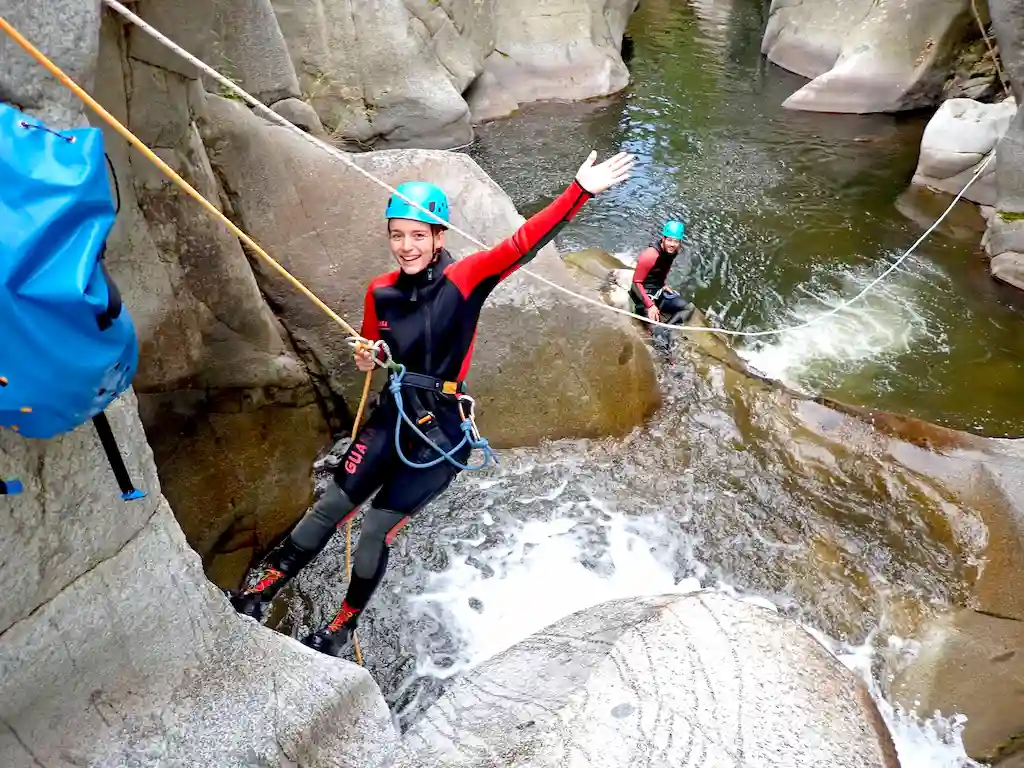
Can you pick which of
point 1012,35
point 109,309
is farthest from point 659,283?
point 109,309

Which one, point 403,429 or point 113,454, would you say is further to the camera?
point 403,429

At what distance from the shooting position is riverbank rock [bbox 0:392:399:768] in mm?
2123

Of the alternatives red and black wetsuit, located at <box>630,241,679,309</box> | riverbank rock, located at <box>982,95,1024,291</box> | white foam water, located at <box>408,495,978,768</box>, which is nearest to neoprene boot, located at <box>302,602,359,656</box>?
white foam water, located at <box>408,495,978,768</box>

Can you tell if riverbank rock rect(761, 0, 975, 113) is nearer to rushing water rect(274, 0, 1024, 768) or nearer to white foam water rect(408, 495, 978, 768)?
rushing water rect(274, 0, 1024, 768)

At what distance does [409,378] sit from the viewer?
11.3 ft

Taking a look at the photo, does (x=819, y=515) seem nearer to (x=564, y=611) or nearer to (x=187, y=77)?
(x=564, y=611)

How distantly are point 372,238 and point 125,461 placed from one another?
318 cm

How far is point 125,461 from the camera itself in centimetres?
234

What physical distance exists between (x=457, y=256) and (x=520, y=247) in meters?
2.20

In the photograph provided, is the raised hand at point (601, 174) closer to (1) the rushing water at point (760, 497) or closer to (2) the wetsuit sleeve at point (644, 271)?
(1) the rushing water at point (760, 497)

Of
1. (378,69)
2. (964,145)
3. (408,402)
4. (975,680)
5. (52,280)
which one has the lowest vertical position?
(964,145)

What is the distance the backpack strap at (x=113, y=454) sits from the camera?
6.79 ft

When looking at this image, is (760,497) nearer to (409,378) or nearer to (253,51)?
(409,378)

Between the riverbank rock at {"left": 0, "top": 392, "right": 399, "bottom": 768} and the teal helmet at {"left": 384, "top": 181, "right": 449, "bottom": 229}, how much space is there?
1.36 meters
